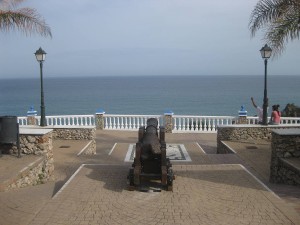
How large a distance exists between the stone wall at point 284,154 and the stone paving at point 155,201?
0.39m

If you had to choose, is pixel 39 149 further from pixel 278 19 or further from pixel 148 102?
pixel 148 102

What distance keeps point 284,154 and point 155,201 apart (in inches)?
132

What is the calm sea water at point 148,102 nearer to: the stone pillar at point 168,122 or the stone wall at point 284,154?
the stone pillar at point 168,122

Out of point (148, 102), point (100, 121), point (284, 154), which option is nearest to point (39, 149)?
point (284, 154)

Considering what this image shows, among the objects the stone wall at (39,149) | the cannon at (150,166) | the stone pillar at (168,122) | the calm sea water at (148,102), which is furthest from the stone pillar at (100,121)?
the calm sea water at (148,102)

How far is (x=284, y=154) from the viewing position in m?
7.59

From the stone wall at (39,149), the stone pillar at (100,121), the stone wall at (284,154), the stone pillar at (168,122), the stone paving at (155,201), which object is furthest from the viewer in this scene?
the stone pillar at (100,121)

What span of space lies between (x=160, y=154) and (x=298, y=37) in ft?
16.7

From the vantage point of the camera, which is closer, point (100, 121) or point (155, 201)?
point (155, 201)

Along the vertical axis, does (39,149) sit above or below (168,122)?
above

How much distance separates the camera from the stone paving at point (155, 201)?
16.9 feet

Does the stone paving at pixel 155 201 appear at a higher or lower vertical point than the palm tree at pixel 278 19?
lower

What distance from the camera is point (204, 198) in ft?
19.9

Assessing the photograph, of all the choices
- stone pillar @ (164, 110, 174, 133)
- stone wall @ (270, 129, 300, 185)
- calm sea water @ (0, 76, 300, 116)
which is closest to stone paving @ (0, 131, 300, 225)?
stone wall @ (270, 129, 300, 185)
